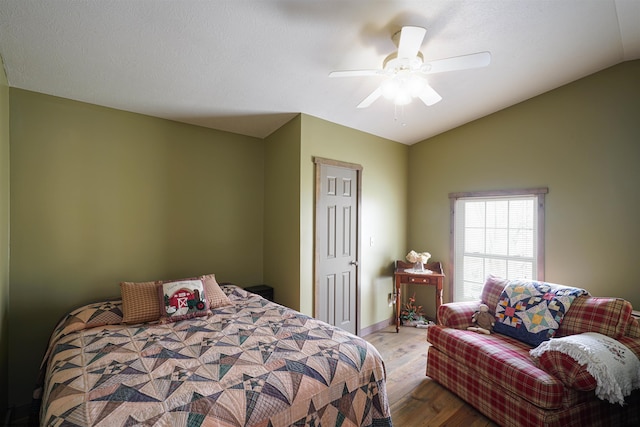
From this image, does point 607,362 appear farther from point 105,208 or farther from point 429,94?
point 105,208

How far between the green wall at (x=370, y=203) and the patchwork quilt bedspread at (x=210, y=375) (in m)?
1.20

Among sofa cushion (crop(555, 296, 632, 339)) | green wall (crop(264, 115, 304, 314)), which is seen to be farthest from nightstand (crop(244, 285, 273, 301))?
sofa cushion (crop(555, 296, 632, 339))

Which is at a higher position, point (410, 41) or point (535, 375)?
point (410, 41)

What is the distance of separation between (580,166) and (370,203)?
2140 mm

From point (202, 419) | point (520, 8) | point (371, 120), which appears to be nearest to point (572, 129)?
point (520, 8)

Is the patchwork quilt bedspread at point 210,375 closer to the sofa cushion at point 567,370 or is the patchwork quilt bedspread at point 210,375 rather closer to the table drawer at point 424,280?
the sofa cushion at point 567,370

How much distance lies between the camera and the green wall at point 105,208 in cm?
220

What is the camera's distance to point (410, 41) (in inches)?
61.9

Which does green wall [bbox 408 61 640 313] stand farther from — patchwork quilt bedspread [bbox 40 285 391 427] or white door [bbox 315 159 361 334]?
patchwork quilt bedspread [bbox 40 285 391 427]

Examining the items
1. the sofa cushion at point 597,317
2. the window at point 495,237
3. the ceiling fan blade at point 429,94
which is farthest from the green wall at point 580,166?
the ceiling fan blade at point 429,94

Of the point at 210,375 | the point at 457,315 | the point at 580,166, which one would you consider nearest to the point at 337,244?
the point at 457,315

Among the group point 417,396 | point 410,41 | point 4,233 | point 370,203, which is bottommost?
point 417,396

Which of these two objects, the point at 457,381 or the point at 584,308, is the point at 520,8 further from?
the point at 457,381

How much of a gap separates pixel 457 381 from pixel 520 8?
9.04 feet
